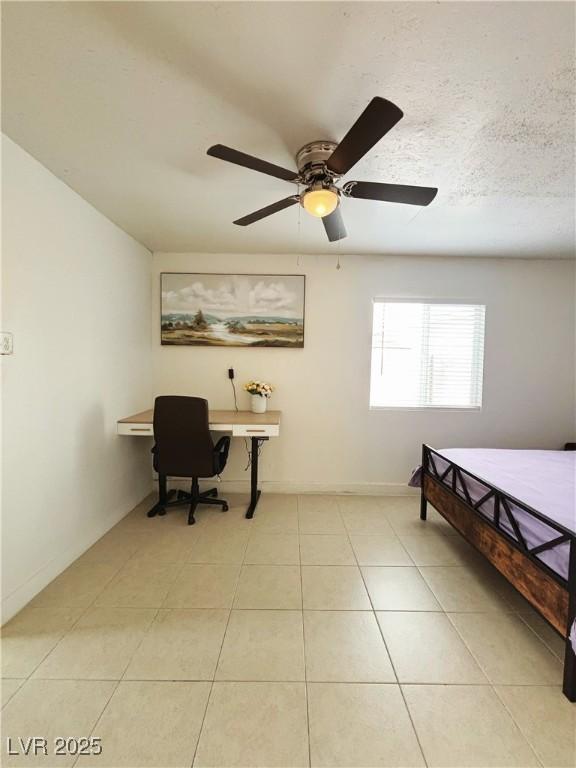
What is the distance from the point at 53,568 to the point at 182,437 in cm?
117

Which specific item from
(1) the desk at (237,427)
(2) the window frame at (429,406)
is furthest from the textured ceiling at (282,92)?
(1) the desk at (237,427)

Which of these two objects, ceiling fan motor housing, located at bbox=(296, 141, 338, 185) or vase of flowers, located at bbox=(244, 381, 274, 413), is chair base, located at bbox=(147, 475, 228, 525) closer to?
vase of flowers, located at bbox=(244, 381, 274, 413)

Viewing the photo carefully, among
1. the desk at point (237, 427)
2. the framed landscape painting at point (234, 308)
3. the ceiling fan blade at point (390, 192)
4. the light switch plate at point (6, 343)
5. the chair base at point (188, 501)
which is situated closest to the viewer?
the ceiling fan blade at point (390, 192)

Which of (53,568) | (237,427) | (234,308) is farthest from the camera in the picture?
(234,308)

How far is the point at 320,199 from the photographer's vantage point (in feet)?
5.18

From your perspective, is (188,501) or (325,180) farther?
(188,501)

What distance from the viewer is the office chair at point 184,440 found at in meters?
2.66

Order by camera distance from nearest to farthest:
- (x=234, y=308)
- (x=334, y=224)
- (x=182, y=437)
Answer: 1. (x=334, y=224)
2. (x=182, y=437)
3. (x=234, y=308)

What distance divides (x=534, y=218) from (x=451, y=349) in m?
1.36

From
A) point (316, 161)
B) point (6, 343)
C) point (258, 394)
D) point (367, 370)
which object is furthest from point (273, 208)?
point (367, 370)

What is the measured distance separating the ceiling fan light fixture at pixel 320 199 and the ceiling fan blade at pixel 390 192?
0.09 metres

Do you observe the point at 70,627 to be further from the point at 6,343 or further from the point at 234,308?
the point at 234,308

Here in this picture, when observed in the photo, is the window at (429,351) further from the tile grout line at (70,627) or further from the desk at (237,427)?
the tile grout line at (70,627)

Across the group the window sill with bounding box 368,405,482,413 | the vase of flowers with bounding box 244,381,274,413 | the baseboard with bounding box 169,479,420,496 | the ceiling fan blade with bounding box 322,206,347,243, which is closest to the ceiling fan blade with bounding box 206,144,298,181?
the ceiling fan blade with bounding box 322,206,347,243
